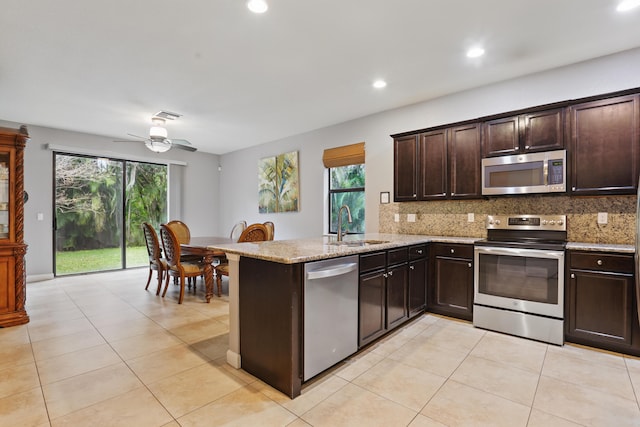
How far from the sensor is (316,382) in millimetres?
2111

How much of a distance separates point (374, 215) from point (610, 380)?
2.94 metres

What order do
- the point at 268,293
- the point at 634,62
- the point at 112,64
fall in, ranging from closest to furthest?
the point at 268,293 < the point at 634,62 < the point at 112,64

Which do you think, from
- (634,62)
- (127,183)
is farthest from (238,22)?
(127,183)

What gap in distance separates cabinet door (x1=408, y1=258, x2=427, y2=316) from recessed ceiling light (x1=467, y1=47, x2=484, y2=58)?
2.06 meters

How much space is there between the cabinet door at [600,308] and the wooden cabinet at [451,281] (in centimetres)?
82

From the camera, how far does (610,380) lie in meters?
2.14

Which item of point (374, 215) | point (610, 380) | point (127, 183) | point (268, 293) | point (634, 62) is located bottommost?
point (610, 380)

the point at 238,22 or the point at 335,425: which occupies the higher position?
the point at 238,22

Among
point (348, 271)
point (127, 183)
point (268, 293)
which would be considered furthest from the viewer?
point (127, 183)

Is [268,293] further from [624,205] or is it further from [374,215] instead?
[624,205]

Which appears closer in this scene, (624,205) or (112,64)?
(624,205)

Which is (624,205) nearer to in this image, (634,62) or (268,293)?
(634,62)

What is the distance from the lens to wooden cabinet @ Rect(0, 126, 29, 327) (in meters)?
3.21

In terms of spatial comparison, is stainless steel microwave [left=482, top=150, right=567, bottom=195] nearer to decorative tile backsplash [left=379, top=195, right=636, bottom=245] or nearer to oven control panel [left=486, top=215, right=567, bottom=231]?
decorative tile backsplash [left=379, top=195, right=636, bottom=245]
